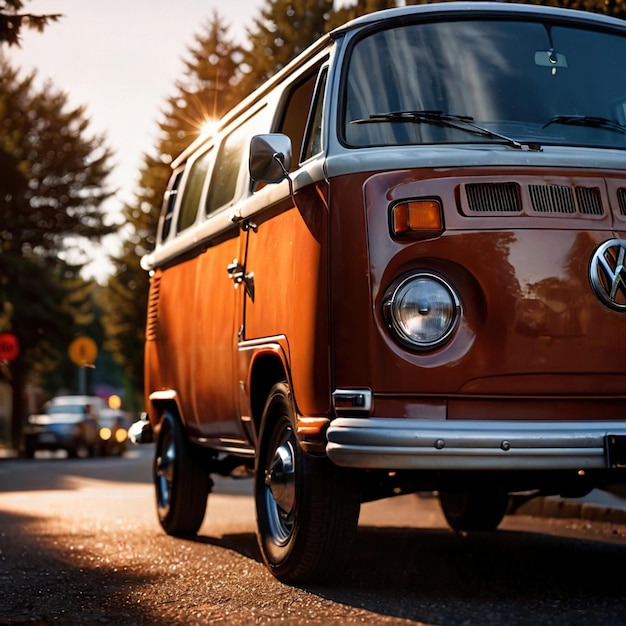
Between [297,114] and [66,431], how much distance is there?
91.0 ft

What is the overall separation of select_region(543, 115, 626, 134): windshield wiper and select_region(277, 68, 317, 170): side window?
121cm

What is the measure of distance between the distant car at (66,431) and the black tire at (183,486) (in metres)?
24.8

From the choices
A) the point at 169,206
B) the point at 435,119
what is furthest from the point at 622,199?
the point at 169,206

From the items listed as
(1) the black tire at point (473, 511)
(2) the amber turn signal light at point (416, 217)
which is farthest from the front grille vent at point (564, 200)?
(1) the black tire at point (473, 511)

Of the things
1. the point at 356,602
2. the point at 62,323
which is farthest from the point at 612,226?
the point at 62,323

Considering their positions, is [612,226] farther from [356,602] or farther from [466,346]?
[356,602]

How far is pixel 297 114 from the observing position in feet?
21.6

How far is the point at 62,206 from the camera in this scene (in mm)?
39656

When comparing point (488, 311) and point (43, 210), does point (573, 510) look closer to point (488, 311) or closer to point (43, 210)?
point (488, 311)

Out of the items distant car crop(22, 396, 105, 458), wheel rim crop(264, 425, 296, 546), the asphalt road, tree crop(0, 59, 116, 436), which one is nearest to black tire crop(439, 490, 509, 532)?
the asphalt road

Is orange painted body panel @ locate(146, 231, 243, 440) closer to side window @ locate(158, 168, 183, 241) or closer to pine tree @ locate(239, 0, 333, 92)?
side window @ locate(158, 168, 183, 241)

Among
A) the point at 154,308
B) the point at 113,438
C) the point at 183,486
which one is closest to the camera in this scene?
the point at 183,486

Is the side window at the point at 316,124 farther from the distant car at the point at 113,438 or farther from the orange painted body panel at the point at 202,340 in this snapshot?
the distant car at the point at 113,438

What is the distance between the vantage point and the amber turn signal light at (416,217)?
5.27 metres
